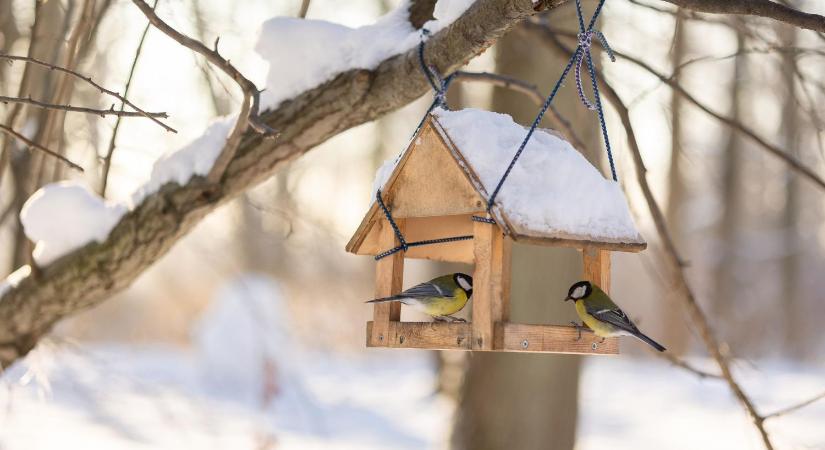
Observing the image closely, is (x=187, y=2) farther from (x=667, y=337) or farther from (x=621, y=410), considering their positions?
(x=667, y=337)

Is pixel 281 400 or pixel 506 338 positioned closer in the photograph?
pixel 506 338

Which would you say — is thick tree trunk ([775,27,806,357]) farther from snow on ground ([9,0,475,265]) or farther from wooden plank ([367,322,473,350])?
wooden plank ([367,322,473,350])

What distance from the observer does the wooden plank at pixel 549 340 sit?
92.5 inches

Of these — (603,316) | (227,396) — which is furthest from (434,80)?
(227,396)


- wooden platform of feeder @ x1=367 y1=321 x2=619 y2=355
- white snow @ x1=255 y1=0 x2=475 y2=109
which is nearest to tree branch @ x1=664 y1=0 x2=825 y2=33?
wooden platform of feeder @ x1=367 y1=321 x2=619 y2=355

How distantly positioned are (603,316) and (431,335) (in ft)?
1.61

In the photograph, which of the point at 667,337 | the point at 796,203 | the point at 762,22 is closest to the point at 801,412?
the point at 762,22

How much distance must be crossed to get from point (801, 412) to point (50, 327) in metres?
7.83

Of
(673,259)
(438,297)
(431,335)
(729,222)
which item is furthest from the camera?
(729,222)

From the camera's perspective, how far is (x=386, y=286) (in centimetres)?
280

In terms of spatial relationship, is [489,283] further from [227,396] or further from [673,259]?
[227,396]

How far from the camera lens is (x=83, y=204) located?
3.89 metres

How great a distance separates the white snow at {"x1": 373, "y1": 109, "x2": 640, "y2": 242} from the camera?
2447mm

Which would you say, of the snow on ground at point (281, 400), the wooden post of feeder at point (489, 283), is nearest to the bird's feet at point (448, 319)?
the wooden post of feeder at point (489, 283)
